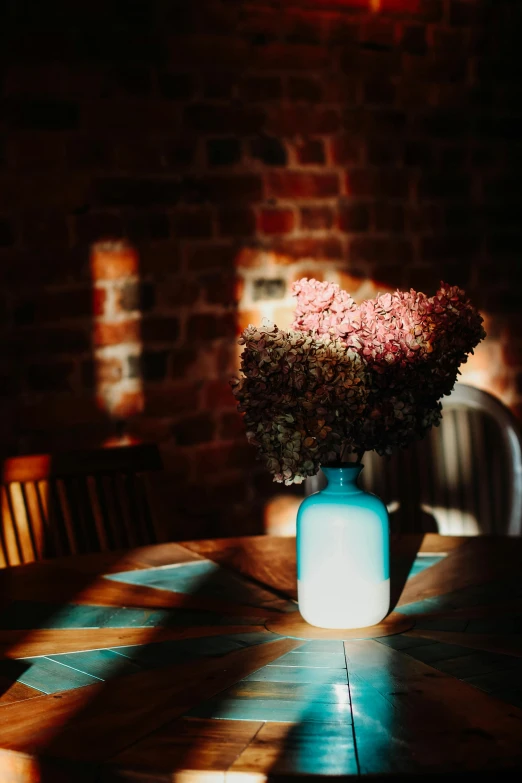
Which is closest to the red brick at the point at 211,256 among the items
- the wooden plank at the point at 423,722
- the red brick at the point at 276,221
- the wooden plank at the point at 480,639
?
the red brick at the point at 276,221

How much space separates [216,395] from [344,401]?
1832 mm

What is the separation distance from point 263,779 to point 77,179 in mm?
2122

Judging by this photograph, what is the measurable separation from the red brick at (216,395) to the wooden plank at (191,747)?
2049 millimetres

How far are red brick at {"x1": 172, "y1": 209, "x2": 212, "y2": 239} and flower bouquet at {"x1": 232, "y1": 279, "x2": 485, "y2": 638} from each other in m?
1.65

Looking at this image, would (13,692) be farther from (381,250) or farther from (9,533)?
(381,250)

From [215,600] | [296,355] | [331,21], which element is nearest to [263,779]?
[296,355]

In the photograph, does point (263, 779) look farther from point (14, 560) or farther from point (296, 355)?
→ point (14, 560)

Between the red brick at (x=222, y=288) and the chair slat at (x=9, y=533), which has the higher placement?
the red brick at (x=222, y=288)

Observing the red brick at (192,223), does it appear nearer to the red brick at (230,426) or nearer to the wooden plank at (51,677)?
the red brick at (230,426)

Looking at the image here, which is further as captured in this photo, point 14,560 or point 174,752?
point 14,560

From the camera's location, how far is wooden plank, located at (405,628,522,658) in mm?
1483

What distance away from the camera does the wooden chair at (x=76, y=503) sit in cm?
226

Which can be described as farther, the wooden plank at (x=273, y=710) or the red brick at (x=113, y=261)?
the red brick at (x=113, y=261)

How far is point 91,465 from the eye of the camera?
7.73 ft
